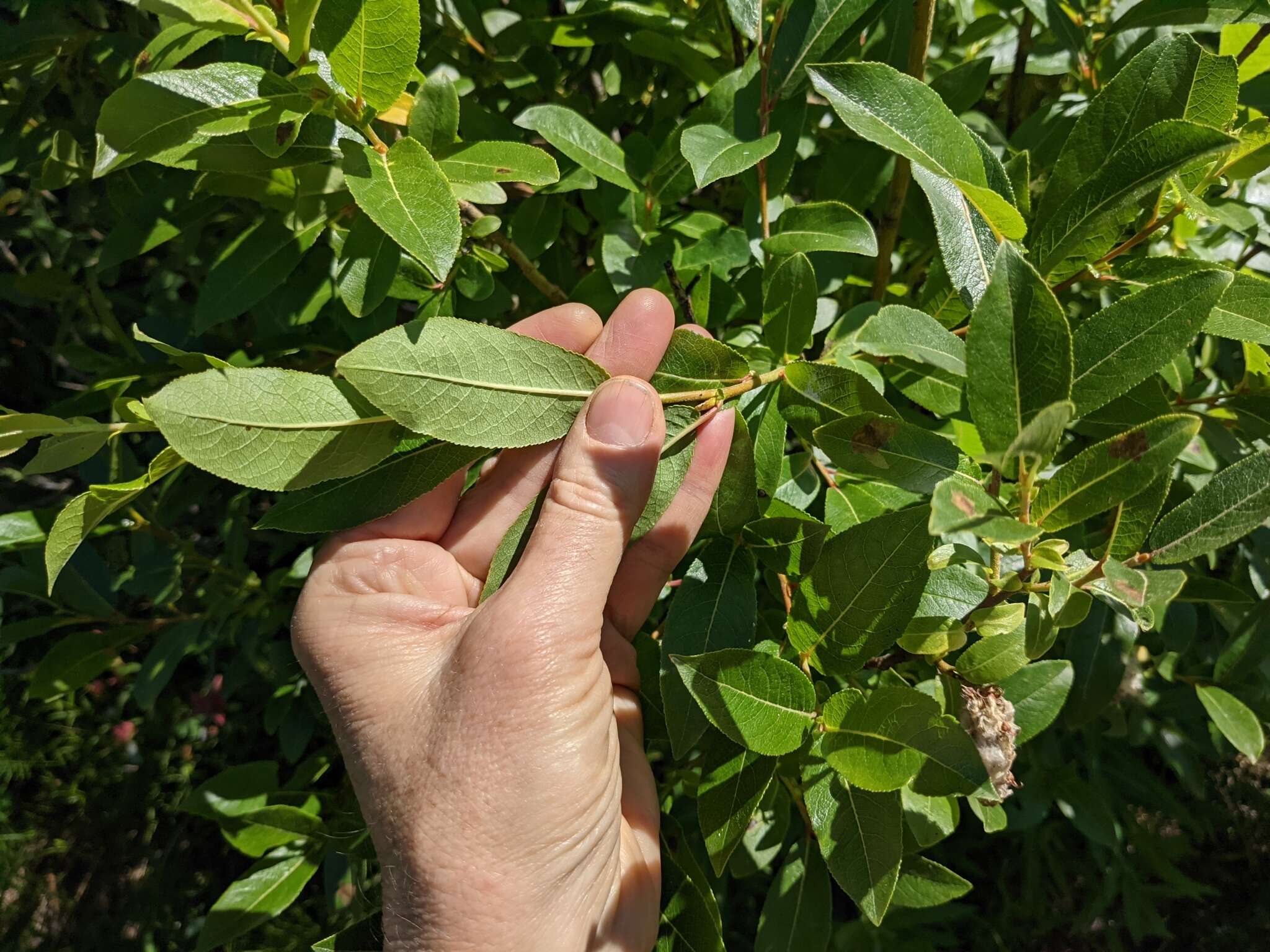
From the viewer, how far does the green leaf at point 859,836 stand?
1037 mm

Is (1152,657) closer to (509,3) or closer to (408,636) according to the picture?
(408,636)

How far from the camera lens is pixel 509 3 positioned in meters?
1.64

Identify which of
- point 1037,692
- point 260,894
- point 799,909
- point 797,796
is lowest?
point 260,894

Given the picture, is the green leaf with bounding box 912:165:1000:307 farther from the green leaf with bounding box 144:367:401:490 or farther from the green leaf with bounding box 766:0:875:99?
the green leaf with bounding box 144:367:401:490

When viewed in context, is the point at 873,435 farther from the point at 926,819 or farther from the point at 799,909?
the point at 799,909

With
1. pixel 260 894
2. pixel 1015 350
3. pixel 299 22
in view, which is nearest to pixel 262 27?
pixel 299 22

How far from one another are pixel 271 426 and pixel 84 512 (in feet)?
0.82

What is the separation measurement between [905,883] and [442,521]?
0.98 m

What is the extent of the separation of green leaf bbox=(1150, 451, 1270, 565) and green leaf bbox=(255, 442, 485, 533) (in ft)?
2.75

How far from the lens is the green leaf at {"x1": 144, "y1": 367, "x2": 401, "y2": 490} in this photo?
934 millimetres

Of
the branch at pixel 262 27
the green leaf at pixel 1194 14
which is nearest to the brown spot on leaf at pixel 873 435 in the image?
the branch at pixel 262 27

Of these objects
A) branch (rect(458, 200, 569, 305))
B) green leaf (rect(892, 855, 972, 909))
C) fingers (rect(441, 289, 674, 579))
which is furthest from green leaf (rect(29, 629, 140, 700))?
green leaf (rect(892, 855, 972, 909))

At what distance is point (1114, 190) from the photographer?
3.01 feet

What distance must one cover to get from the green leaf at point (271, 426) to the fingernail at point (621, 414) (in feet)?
0.82
